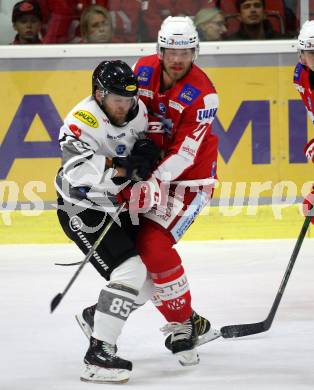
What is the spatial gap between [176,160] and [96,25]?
225cm

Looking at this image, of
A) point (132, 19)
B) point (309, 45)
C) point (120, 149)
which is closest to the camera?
point (120, 149)

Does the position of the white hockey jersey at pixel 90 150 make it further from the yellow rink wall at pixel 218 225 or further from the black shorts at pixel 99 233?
the yellow rink wall at pixel 218 225

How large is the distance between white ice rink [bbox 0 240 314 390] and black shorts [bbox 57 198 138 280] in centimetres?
37

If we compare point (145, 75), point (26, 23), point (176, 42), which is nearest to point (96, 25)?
point (26, 23)

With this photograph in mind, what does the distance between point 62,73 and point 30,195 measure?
66 cm

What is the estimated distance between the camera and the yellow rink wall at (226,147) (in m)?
5.55

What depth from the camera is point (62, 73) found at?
5582mm

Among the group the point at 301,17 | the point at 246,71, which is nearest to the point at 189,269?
the point at 246,71

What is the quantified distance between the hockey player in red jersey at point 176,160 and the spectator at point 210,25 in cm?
185

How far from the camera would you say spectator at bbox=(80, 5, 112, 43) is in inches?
223

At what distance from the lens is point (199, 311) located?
4254 millimetres

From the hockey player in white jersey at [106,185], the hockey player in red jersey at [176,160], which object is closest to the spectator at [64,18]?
the hockey player in red jersey at [176,160]

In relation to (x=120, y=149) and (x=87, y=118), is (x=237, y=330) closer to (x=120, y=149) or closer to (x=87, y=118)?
(x=120, y=149)

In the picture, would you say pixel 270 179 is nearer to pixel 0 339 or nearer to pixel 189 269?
pixel 189 269
